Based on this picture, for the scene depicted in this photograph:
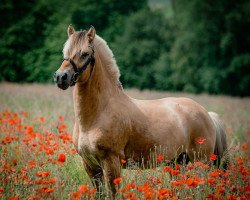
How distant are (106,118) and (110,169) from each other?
0.64 metres

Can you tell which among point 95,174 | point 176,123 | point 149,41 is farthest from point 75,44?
point 149,41

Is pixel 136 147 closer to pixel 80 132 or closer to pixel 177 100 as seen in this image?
pixel 80 132

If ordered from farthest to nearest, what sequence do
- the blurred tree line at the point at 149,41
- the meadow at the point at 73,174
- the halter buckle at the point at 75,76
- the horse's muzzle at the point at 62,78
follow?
the blurred tree line at the point at 149,41
the halter buckle at the point at 75,76
the horse's muzzle at the point at 62,78
the meadow at the point at 73,174

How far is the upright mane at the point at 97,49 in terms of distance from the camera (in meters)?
4.45

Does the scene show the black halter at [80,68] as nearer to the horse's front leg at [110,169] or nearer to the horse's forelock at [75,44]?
the horse's forelock at [75,44]

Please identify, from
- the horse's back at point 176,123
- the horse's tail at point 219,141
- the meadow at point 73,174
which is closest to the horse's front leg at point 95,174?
the meadow at point 73,174

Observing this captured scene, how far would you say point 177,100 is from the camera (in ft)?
19.6

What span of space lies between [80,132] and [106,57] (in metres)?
1.08

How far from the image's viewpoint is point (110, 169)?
4527 mm

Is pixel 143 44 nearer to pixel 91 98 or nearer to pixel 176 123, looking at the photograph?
pixel 176 123

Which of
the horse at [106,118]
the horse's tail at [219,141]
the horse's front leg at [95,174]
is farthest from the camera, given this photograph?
the horse's tail at [219,141]

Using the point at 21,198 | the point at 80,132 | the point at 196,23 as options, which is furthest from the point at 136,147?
the point at 196,23

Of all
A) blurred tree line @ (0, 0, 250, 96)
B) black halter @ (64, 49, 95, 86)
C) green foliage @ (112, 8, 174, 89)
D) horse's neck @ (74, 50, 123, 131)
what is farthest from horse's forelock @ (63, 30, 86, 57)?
green foliage @ (112, 8, 174, 89)

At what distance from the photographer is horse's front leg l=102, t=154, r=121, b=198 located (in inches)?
179
